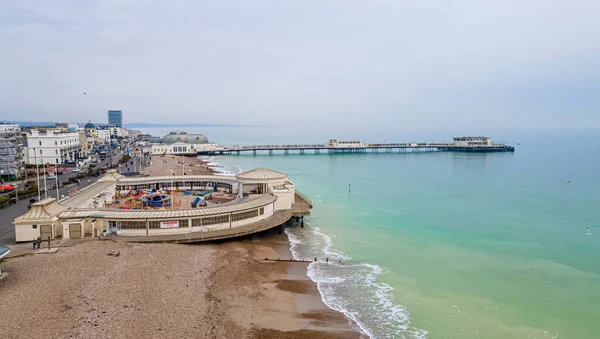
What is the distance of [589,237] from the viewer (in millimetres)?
35719

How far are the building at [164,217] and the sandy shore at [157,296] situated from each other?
7.20ft

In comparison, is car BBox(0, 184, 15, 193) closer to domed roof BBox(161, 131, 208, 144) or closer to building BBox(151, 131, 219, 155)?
building BBox(151, 131, 219, 155)

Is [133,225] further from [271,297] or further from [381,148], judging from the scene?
[381,148]

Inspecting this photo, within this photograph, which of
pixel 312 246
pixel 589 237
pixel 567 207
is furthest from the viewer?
pixel 567 207

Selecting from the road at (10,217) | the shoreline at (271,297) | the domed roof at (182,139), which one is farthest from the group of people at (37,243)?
the domed roof at (182,139)

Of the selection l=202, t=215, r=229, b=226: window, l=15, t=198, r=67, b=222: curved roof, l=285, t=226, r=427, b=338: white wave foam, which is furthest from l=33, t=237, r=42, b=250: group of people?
l=285, t=226, r=427, b=338: white wave foam

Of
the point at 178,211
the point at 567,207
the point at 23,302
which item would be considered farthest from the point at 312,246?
the point at 567,207

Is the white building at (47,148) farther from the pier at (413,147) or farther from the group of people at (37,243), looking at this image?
the pier at (413,147)

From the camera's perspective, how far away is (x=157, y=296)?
1867 cm

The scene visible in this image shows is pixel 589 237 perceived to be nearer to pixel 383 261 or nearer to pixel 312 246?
pixel 383 261

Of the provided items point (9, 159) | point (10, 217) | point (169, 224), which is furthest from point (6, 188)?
point (169, 224)

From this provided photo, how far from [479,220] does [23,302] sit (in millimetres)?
39570

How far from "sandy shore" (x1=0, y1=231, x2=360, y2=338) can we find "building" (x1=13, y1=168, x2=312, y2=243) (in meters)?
A: 2.19

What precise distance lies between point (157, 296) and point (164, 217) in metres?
9.83
